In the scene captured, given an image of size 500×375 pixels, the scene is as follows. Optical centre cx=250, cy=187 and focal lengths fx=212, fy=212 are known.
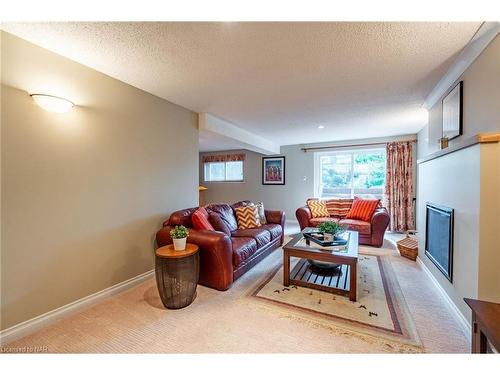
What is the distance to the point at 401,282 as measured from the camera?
2471 millimetres

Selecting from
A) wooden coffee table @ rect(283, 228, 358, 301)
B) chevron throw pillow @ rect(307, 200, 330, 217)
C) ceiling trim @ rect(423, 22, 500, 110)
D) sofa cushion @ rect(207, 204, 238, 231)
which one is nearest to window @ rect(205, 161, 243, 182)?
chevron throw pillow @ rect(307, 200, 330, 217)

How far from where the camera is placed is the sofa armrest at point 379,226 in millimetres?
3748

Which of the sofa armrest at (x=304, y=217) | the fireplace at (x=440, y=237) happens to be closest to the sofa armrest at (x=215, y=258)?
the fireplace at (x=440, y=237)

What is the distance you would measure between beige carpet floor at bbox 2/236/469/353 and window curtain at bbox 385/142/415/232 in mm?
3038

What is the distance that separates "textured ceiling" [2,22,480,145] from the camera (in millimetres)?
1502

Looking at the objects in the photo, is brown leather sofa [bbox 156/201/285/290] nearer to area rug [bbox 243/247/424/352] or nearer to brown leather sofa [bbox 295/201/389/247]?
area rug [bbox 243/247/424/352]

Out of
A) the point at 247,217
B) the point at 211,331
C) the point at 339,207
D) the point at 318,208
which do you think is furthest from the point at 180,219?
the point at 339,207

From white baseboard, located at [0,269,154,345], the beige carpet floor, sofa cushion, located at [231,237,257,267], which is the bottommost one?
the beige carpet floor

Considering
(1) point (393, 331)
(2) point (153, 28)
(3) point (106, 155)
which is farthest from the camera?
(3) point (106, 155)

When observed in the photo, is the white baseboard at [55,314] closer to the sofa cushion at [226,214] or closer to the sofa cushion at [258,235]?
the sofa cushion at [226,214]

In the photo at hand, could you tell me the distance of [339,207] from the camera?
4.68 meters
